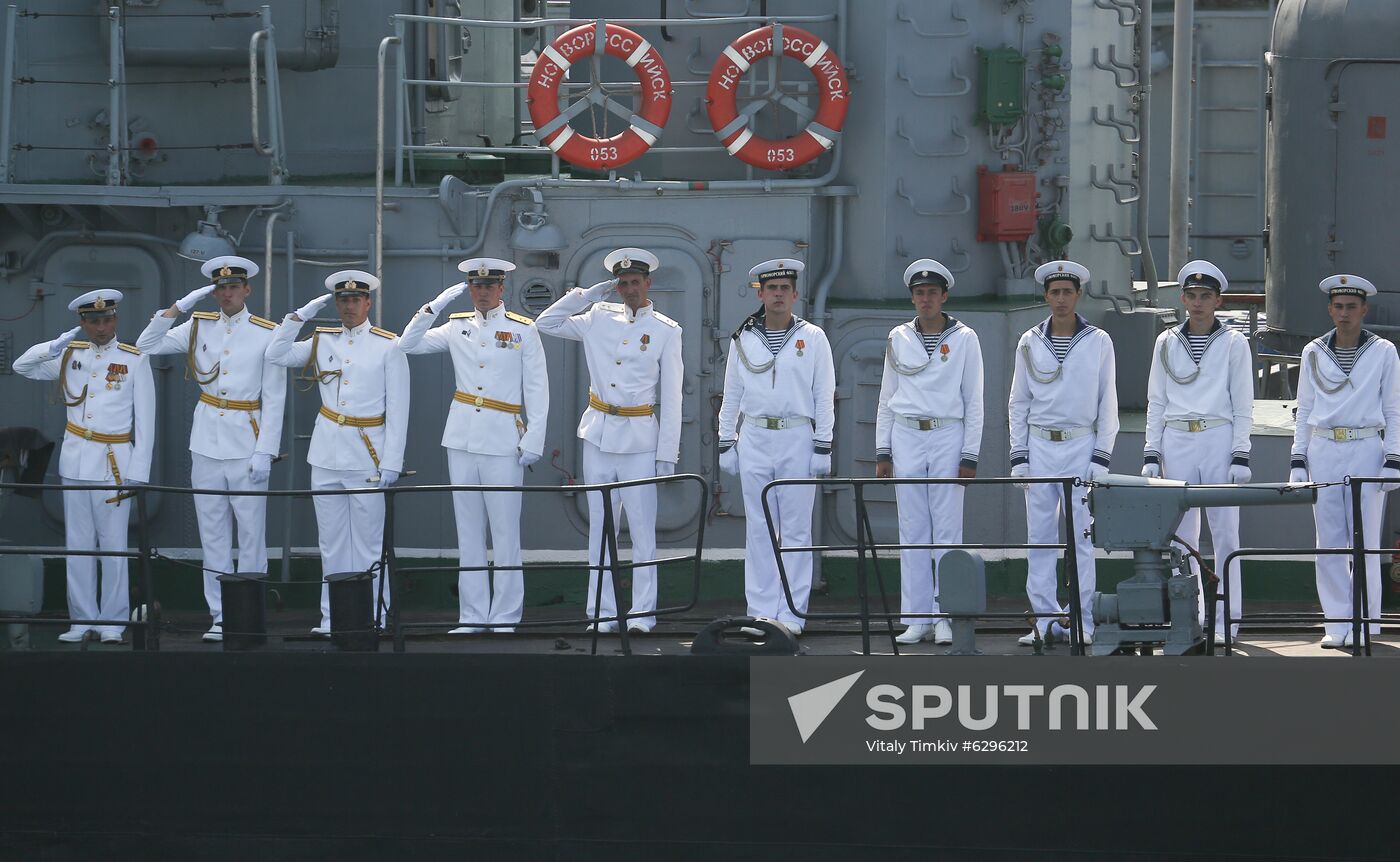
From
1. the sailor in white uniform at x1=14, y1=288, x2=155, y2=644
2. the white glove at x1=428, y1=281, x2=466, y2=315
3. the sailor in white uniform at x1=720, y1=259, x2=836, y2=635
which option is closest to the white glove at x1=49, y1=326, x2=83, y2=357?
the sailor in white uniform at x1=14, y1=288, x2=155, y2=644

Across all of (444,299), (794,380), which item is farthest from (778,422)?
(444,299)

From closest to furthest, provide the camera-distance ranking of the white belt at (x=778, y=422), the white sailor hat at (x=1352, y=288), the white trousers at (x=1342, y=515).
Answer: the white trousers at (x=1342, y=515), the white sailor hat at (x=1352, y=288), the white belt at (x=778, y=422)

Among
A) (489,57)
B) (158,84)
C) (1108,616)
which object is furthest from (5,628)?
(489,57)

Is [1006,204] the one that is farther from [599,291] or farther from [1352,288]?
[599,291]

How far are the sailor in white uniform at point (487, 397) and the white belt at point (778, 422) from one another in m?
0.95

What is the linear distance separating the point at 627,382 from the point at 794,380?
0.75m

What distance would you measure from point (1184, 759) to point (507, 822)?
2393mm

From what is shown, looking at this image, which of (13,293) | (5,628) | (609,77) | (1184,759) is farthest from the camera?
(609,77)

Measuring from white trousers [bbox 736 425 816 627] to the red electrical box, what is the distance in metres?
1.87

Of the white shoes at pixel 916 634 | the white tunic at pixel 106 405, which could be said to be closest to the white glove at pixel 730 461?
the white shoes at pixel 916 634

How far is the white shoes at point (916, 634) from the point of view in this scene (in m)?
7.39

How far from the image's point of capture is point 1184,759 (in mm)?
6105

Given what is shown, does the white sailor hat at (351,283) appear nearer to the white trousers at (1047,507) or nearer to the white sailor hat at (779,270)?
the white sailor hat at (779,270)

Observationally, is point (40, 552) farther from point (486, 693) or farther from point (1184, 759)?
point (1184, 759)
